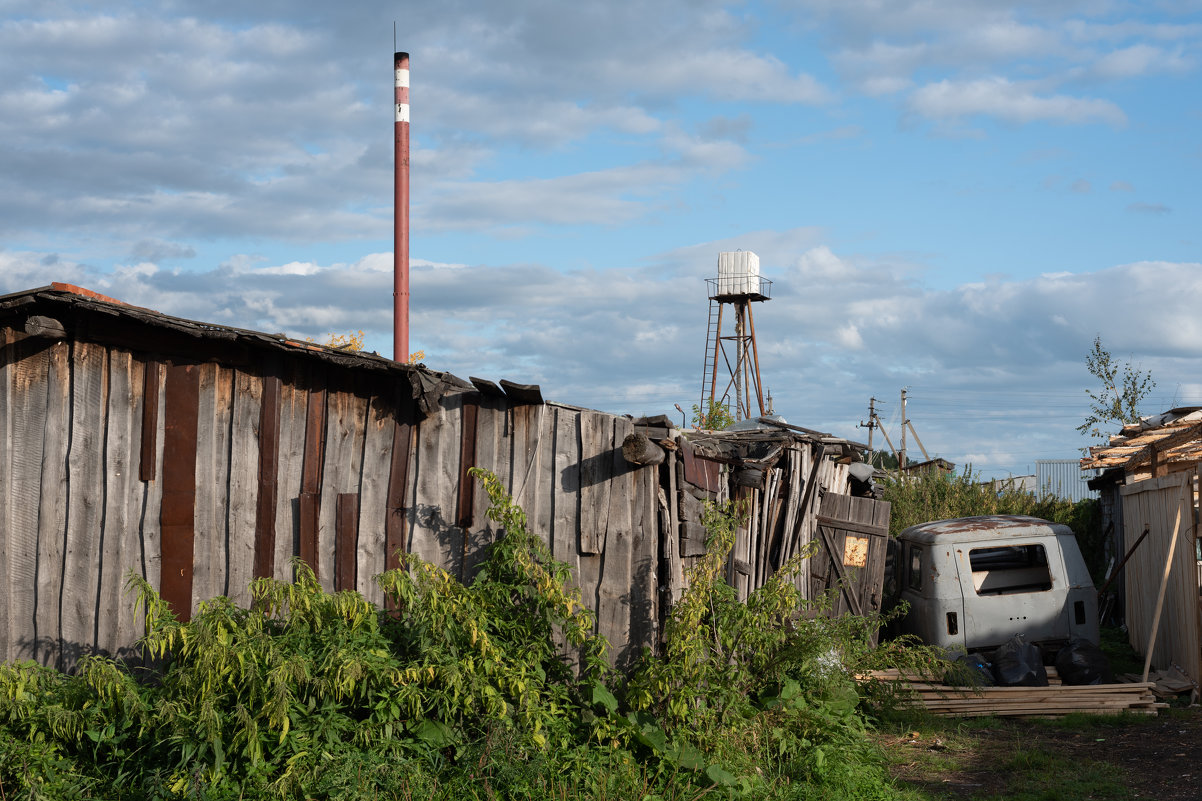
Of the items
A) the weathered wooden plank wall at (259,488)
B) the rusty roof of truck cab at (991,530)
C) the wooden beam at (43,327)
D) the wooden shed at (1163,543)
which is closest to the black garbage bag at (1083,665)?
the wooden shed at (1163,543)

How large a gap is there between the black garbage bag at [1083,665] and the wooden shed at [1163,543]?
50cm

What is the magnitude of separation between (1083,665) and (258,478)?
8242 millimetres

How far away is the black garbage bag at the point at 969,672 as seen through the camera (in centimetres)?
931

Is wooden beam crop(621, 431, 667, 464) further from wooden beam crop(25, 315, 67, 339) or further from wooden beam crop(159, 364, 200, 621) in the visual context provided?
wooden beam crop(25, 315, 67, 339)

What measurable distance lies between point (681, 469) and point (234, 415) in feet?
11.3

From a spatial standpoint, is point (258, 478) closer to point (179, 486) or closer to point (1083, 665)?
point (179, 486)

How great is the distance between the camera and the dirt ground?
7.34 metres

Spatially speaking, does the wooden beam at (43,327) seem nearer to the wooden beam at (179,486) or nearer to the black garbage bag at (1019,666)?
the wooden beam at (179,486)

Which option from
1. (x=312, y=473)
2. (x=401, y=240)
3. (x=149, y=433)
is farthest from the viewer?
(x=401, y=240)

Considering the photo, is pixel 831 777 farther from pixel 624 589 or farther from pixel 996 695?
pixel 996 695

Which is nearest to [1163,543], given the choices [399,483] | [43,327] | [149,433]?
[399,483]

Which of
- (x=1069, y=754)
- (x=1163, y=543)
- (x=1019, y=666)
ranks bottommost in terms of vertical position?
(x=1069, y=754)

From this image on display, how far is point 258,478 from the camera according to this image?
7375 mm

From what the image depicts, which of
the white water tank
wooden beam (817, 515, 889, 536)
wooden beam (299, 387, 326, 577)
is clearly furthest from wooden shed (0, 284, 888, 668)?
the white water tank
